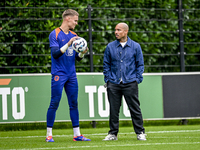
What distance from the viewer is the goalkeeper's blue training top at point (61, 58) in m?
6.34

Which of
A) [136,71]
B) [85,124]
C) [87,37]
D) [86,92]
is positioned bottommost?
[85,124]

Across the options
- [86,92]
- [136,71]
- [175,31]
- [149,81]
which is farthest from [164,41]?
[136,71]

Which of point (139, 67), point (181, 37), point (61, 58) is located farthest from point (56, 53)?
point (181, 37)

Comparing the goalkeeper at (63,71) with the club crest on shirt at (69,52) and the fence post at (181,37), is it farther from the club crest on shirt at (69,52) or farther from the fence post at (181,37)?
the fence post at (181,37)

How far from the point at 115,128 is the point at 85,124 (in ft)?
10.5

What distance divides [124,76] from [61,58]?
0.98m

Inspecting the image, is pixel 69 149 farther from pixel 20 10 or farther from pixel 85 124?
pixel 20 10

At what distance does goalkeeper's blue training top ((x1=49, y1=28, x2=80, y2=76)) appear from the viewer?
6.34 metres

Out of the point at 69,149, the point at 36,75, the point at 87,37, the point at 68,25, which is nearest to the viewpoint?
the point at 69,149

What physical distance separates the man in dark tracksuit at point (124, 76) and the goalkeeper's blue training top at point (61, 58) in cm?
54

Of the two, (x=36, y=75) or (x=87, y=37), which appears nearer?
(x=36, y=75)

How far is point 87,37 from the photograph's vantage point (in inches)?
396

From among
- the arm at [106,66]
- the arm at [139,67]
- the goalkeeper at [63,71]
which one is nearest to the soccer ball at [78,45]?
the goalkeeper at [63,71]

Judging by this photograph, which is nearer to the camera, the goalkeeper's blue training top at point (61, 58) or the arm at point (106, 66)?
the goalkeeper's blue training top at point (61, 58)
